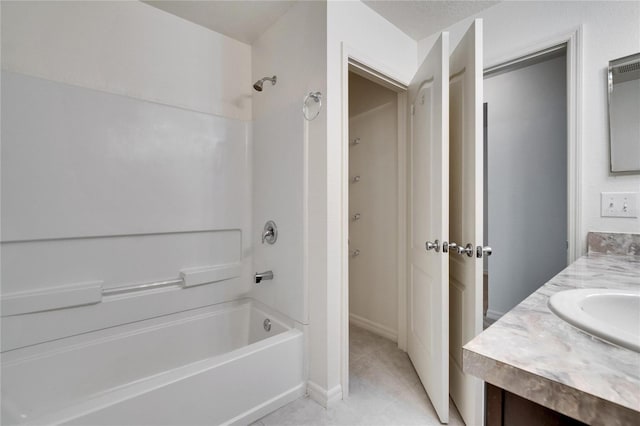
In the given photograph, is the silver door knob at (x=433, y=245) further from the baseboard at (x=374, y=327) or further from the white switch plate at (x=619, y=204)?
the baseboard at (x=374, y=327)

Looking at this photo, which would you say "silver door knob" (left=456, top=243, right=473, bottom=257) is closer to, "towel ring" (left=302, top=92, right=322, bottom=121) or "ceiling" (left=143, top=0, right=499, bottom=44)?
"towel ring" (left=302, top=92, right=322, bottom=121)

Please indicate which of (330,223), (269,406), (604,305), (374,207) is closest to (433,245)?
(330,223)

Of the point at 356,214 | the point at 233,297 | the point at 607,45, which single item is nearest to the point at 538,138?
the point at 607,45

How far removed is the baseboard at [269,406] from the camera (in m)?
1.39

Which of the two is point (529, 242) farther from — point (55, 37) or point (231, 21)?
point (55, 37)

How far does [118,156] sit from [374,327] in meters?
2.30

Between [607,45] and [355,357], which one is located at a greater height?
[607,45]

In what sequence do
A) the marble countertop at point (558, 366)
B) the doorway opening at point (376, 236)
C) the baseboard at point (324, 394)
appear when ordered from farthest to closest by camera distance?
the doorway opening at point (376, 236) < the baseboard at point (324, 394) < the marble countertop at point (558, 366)

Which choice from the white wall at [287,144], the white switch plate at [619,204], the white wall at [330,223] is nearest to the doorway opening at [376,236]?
the white wall at [330,223]

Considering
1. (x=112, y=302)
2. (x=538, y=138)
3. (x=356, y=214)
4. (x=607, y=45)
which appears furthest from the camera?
(x=356, y=214)

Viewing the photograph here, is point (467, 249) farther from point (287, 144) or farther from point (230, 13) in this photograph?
point (230, 13)

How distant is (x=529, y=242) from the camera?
Result: 8.17 ft

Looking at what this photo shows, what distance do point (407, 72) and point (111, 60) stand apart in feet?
6.24

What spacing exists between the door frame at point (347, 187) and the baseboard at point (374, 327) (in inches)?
5.1
